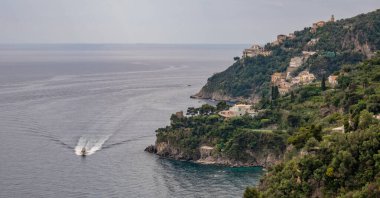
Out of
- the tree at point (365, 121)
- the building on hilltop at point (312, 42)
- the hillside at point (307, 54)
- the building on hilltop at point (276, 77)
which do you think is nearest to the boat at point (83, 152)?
the tree at point (365, 121)

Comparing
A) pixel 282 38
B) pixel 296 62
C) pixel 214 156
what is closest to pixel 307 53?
pixel 296 62

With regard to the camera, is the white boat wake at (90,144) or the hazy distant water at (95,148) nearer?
the hazy distant water at (95,148)

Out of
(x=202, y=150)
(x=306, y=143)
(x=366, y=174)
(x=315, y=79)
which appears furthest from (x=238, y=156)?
(x=315, y=79)

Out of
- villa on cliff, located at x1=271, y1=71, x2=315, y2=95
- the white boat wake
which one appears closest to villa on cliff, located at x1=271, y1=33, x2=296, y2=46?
villa on cliff, located at x1=271, y1=71, x2=315, y2=95

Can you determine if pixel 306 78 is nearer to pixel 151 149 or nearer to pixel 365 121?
pixel 151 149

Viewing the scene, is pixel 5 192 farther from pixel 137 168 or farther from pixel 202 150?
pixel 202 150

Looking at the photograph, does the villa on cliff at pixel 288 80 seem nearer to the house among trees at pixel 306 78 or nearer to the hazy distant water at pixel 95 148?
the house among trees at pixel 306 78

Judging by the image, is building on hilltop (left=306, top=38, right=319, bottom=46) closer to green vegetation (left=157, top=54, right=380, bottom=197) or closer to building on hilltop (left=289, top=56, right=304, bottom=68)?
building on hilltop (left=289, top=56, right=304, bottom=68)
